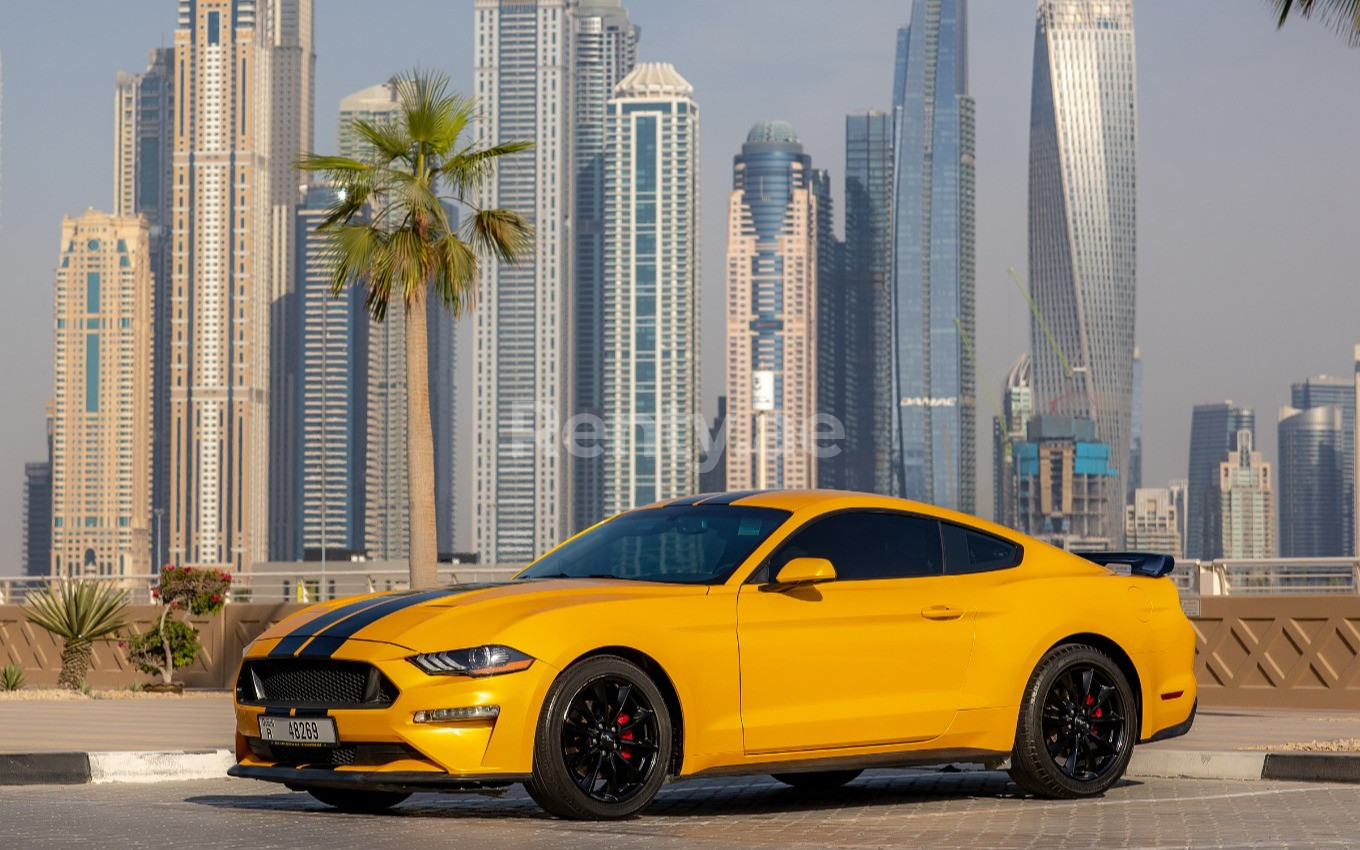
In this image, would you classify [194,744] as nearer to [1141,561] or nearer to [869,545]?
[869,545]

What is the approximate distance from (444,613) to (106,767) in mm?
3495

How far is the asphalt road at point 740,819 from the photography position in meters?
7.73

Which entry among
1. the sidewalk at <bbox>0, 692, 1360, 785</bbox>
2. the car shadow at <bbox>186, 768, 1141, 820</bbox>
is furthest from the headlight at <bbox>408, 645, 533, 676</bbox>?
the sidewalk at <bbox>0, 692, 1360, 785</bbox>

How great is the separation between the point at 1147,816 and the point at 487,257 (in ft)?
53.9

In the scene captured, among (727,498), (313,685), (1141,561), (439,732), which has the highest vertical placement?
(727,498)

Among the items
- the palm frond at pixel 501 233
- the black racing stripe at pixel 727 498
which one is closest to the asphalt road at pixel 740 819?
the black racing stripe at pixel 727 498

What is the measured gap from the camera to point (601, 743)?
27.1ft

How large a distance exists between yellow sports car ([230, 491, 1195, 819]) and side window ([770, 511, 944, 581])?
11mm

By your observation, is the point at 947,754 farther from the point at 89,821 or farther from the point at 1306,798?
the point at 89,821

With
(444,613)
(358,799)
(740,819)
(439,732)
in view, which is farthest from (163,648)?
(439,732)

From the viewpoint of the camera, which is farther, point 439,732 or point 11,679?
point 11,679

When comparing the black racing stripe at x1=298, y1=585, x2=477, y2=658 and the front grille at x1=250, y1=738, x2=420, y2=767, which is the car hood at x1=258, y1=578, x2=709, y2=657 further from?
the front grille at x1=250, y1=738, x2=420, y2=767

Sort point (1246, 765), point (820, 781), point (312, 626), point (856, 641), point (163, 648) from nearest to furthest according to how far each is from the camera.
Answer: point (312, 626), point (856, 641), point (820, 781), point (1246, 765), point (163, 648)

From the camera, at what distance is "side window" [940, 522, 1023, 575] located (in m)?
9.63
